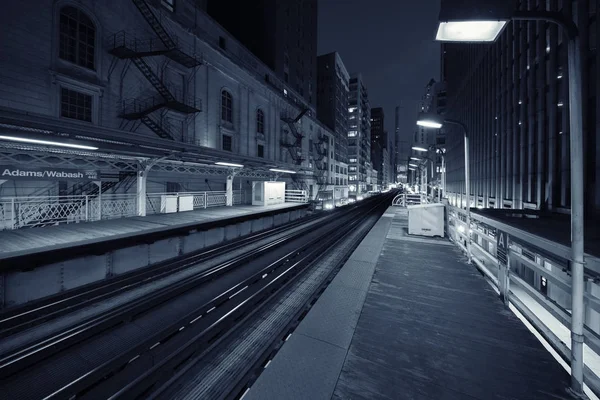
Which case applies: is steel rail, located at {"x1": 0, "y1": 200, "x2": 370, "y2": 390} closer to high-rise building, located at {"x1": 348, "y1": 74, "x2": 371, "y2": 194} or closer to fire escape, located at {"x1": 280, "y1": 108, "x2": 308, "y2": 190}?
fire escape, located at {"x1": 280, "y1": 108, "x2": 308, "y2": 190}

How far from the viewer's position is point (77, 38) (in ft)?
49.5

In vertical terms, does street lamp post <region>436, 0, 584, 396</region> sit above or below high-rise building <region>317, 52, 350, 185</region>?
below

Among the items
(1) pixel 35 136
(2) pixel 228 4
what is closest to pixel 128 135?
(1) pixel 35 136

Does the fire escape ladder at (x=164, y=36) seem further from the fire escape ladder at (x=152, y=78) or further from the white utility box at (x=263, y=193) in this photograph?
the white utility box at (x=263, y=193)

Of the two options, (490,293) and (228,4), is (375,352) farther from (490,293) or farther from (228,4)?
(228,4)

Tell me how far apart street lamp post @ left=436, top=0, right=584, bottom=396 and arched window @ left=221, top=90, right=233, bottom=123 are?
26.4 meters

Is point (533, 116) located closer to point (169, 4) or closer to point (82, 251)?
point (82, 251)

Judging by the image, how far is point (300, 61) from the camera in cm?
4709

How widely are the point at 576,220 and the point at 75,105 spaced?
21.6 meters

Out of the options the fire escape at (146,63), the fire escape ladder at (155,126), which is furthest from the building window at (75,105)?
the fire escape ladder at (155,126)

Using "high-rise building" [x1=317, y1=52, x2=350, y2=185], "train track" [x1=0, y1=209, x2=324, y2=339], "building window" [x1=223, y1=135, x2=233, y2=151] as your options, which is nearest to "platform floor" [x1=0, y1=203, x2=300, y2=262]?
"train track" [x1=0, y1=209, x2=324, y2=339]

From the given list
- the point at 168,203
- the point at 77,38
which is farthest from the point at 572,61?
the point at 77,38

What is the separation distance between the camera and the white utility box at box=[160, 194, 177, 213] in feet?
53.3

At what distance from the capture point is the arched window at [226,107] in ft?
86.1
